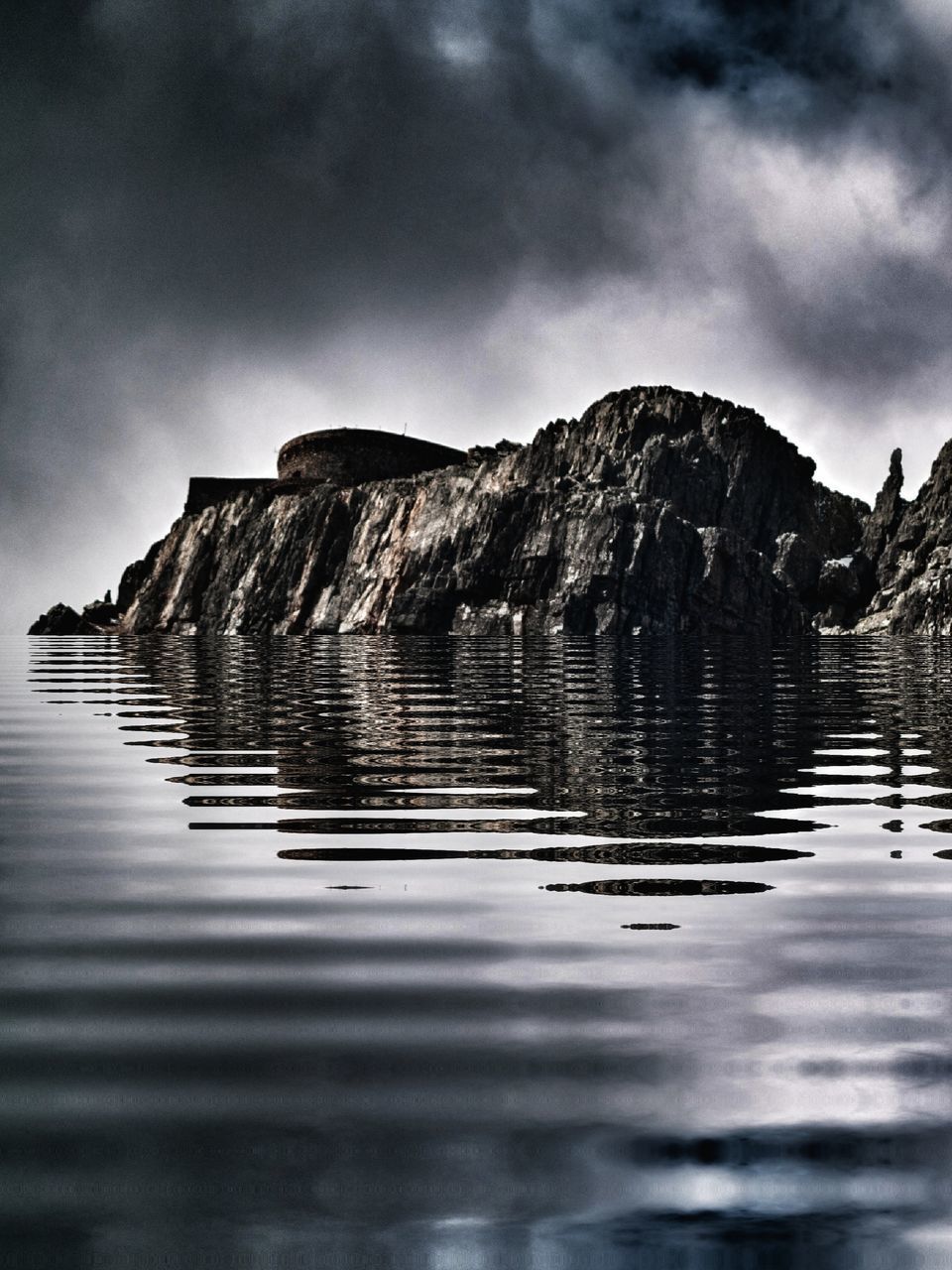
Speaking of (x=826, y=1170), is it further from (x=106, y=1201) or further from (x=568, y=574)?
(x=568, y=574)

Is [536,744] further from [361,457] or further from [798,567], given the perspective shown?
[361,457]

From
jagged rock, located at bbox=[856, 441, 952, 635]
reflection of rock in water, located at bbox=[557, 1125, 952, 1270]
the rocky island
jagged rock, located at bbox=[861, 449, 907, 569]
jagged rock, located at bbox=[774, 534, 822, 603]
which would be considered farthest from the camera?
jagged rock, located at bbox=[861, 449, 907, 569]

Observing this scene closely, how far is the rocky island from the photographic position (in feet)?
411

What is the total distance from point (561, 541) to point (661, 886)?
4790 inches

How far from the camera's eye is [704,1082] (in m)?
3.20

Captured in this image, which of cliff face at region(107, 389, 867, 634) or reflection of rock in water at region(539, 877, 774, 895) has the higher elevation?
cliff face at region(107, 389, 867, 634)

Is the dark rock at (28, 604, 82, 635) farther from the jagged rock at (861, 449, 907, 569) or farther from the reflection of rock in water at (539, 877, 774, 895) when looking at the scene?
the reflection of rock in water at (539, 877, 774, 895)

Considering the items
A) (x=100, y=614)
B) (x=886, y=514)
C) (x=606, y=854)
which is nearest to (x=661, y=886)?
(x=606, y=854)

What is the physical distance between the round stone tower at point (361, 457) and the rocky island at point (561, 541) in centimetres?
26

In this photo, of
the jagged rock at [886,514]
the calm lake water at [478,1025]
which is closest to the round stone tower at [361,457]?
the jagged rock at [886,514]

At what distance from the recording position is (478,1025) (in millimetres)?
3725

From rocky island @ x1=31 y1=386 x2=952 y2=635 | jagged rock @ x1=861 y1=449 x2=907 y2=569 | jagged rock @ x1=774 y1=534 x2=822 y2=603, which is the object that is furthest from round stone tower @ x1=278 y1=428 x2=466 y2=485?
jagged rock @ x1=861 y1=449 x2=907 y2=569

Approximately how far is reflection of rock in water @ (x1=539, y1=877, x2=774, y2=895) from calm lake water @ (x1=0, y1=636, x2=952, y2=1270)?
2cm

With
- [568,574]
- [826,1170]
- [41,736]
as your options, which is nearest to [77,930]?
[826,1170]
